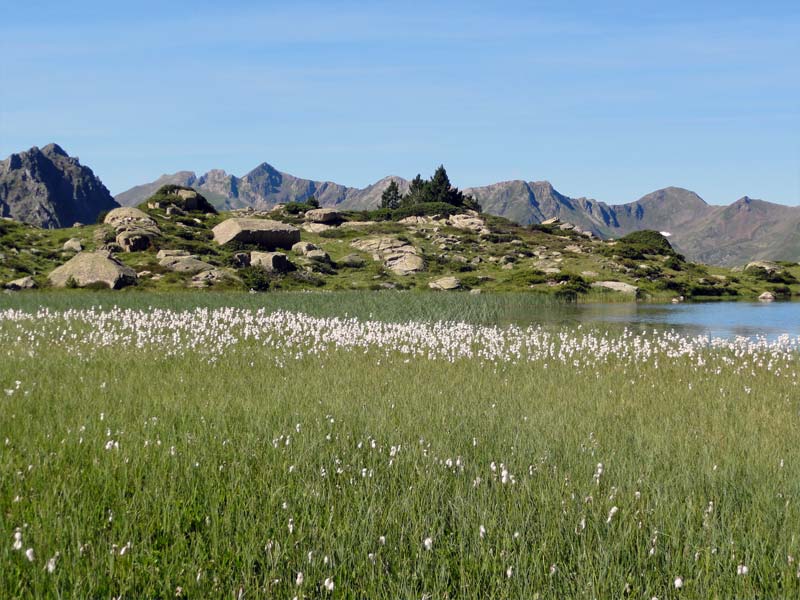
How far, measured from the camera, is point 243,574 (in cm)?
470

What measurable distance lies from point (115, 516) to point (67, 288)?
49957 mm

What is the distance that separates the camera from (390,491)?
6.35 meters

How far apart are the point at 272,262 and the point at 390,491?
60.3 metres

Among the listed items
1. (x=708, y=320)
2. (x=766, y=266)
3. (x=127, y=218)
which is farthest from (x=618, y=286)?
(x=127, y=218)

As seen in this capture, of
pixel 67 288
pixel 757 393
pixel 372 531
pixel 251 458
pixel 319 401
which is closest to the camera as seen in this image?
pixel 372 531

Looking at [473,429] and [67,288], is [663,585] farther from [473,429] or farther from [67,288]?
[67,288]

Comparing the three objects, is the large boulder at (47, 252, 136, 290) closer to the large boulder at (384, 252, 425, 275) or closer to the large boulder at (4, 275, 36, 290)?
the large boulder at (4, 275, 36, 290)

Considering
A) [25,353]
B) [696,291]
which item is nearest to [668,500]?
[25,353]

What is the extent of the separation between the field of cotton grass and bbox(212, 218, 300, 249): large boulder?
6312 cm

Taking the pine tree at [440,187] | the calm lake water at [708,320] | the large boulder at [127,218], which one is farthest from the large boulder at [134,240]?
the pine tree at [440,187]

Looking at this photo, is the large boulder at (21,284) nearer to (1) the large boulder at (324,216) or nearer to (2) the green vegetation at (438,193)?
(1) the large boulder at (324,216)

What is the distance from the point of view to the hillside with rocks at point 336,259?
2287 inches

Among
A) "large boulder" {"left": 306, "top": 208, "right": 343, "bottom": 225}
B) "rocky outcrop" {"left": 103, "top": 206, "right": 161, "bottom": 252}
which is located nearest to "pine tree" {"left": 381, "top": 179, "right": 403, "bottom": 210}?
"large boulder" {"left": 306, "top": 208, "right": 343, "bottom": 225}

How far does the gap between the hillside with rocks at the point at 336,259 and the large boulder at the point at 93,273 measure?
105 millimetres
